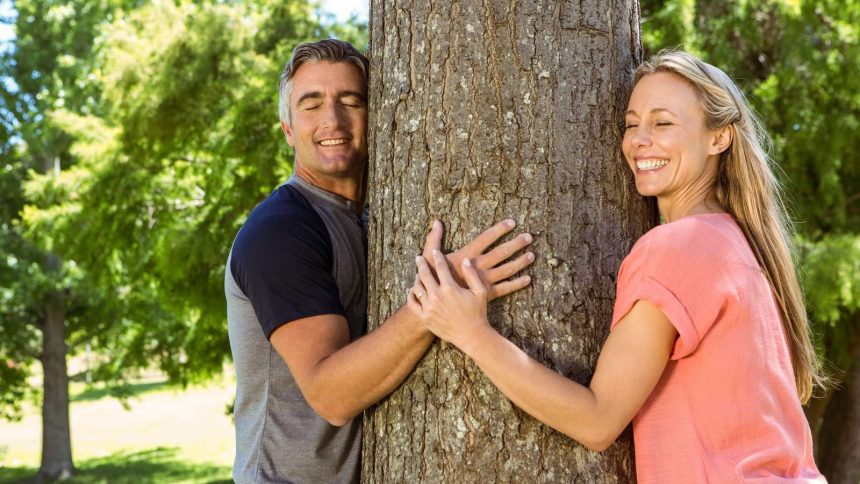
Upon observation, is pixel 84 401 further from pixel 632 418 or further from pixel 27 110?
pixel 632 418

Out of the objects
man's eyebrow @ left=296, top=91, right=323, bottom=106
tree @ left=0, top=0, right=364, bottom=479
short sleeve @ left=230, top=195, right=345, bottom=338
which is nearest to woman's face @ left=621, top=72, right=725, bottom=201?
short sleeve @ left=230, top=195, right=345, bottom=338

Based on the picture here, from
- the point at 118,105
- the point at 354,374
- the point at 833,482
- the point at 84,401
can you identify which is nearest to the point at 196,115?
the point at 118,105

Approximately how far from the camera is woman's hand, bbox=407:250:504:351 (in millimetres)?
2240

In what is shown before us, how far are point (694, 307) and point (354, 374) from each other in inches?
33.5

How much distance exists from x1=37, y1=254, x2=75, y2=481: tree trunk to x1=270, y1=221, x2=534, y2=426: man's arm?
60.5ft

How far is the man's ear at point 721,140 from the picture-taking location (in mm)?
2428

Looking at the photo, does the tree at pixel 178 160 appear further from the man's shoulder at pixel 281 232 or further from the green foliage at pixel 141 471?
the man's shoulder at pixel 281 232

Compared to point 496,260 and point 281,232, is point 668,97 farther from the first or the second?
point 281,232

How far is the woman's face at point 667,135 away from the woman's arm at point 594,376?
16.5 inches

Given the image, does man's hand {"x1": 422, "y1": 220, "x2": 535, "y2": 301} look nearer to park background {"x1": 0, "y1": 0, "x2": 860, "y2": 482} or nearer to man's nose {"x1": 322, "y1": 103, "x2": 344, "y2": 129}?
man's nose {"x1": 322, "y1": 103, "x2": 344, "y2": 129}

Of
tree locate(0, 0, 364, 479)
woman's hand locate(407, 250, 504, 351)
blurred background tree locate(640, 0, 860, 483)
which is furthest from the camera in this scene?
tree locate(0, 0, 364, 479)

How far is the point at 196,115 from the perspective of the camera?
11.1 meters

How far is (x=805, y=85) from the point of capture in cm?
924

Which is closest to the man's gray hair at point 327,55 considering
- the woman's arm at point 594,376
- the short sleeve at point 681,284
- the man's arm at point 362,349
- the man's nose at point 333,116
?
the man's nose at point 333,116
